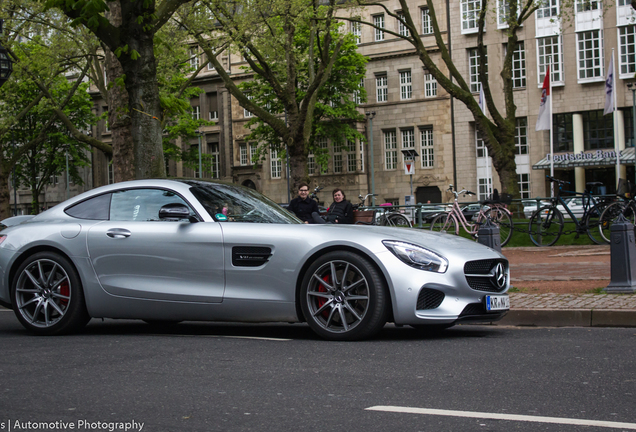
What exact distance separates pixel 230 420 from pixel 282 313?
2.84 meters

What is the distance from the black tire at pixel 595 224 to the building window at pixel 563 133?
105 feet

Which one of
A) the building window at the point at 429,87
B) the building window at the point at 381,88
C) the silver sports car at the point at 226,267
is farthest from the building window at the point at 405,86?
the silver sports car at the point at 226,267

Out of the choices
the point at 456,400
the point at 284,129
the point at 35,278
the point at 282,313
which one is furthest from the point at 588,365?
the point at 284,129

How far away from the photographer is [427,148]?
5475cm

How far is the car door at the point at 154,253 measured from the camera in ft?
23.2

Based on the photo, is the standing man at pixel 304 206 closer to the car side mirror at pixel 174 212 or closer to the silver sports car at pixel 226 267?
the silver sports car at pixel 226 267

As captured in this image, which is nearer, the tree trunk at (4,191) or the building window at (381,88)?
the tree trunk at (4,191)

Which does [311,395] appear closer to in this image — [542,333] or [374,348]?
[374,348]

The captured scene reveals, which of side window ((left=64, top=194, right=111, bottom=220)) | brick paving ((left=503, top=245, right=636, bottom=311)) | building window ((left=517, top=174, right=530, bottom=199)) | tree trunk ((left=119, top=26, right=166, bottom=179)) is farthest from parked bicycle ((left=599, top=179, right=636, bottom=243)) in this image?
building window ((left=517, top=174, right=530, bottom=199))

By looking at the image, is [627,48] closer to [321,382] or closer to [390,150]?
[390,150]

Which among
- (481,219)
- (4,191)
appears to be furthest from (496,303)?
(4,191)

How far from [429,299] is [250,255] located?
1.58 m

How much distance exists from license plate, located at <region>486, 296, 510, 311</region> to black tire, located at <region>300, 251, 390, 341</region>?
2.84ft

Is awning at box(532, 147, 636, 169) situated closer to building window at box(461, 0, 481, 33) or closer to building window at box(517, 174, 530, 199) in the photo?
building window at box(517, 174, 530, 199)
